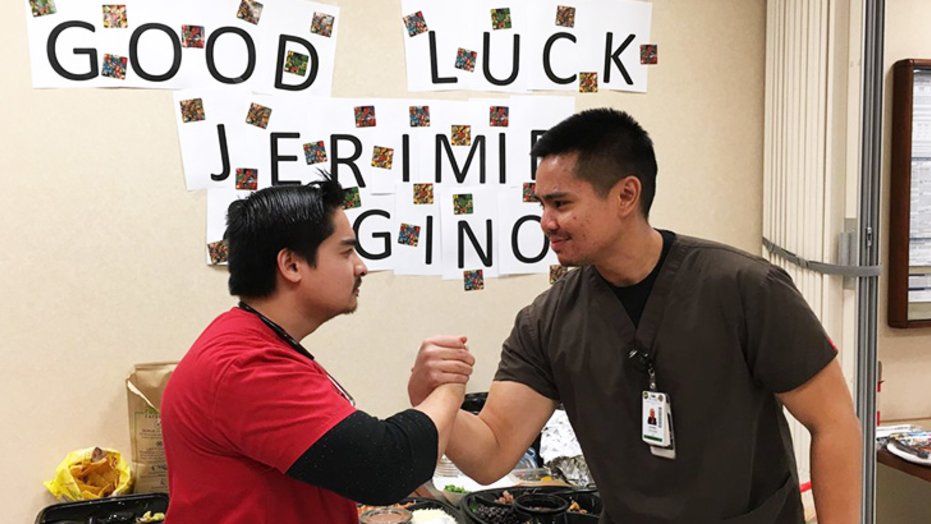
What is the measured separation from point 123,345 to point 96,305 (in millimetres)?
151

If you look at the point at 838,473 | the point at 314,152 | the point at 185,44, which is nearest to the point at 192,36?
the point at 185,44

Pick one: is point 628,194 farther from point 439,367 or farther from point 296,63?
point 296,63

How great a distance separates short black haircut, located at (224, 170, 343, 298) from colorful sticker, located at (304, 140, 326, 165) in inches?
50.1

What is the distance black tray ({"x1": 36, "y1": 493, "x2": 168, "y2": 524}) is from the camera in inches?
95.3

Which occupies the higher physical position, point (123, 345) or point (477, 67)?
point (477, 67)

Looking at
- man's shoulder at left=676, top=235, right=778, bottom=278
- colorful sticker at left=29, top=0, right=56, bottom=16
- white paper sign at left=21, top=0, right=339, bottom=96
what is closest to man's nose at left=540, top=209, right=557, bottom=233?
man's shoulder at left=676, top=235, right=778, bottom=278

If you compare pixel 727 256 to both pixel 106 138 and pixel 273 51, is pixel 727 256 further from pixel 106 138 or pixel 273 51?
pixel 106 138

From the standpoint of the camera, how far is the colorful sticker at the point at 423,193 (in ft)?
9.55

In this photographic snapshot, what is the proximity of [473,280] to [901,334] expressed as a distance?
68.3 inches

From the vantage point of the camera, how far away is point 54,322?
8.47 feet

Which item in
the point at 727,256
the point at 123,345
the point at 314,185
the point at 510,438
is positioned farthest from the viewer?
the point at 123,345

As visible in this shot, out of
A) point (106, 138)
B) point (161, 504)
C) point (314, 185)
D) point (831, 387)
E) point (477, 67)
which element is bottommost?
point (161, 504)

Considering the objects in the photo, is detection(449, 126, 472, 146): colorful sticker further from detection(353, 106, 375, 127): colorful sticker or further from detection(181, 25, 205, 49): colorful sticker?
detection(181, 25, 205, 49): colorful sticker

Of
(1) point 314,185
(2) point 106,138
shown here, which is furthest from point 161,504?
(1) point 314,185
